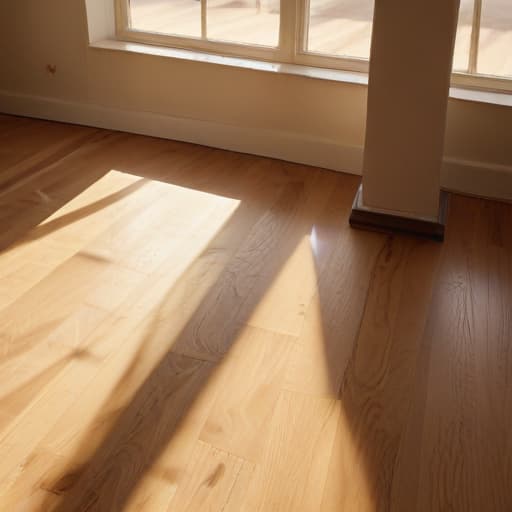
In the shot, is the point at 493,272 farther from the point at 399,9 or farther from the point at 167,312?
the point at 167,312

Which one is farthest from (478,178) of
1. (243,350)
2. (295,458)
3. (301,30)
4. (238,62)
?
(295,458)

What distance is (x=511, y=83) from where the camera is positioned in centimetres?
327

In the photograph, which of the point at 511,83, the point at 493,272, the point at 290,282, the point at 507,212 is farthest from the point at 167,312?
the point at 511,83

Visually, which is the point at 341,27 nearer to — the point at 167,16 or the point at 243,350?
the point at 167,16

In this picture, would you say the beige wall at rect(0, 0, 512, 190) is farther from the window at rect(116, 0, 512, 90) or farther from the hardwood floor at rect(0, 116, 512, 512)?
the hardwood floor at rect(0, 116, 512, 512)

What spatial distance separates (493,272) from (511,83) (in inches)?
38.1

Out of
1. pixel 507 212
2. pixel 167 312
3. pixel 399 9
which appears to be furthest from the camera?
Result: pixel 507 212

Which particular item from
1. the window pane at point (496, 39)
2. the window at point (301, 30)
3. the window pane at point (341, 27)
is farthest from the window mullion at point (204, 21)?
the window pane at point (496, 39)

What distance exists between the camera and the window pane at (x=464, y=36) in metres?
3.22

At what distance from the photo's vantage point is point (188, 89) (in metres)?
3.83

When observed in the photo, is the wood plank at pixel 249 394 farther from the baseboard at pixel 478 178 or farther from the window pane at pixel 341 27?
the window pane at pixel 341 27

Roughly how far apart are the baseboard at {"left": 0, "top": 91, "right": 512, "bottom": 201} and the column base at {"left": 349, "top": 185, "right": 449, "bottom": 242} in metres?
0.33

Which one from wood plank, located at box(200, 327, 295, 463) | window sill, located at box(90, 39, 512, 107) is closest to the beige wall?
window sill, located at box(90, 39, 512, 107)

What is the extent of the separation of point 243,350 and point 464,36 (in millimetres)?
1812
